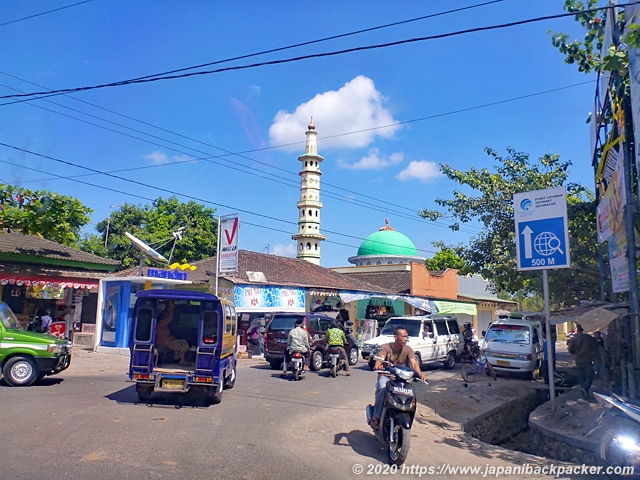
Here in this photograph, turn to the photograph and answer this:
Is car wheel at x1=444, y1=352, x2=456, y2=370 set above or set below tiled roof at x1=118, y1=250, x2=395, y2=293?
below

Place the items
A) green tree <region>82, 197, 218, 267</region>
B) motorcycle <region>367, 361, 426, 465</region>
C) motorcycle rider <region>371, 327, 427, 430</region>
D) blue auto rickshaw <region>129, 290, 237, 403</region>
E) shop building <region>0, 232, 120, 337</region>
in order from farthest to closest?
green tree <region>82, 197, 218, 267</region>, shop building <region>0, 232, 120, 337</region>, blue auto rickshaw <region>129, 290, 237, 403</region>, motorcycle rider <region>371, 327, 427, 430</region>, motorcycle <region>367, 361, 426, 465</region>

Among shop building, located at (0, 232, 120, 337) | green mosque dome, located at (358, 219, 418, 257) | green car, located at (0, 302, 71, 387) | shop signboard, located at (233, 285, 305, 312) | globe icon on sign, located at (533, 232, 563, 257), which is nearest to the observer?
Answer: globe icon on sign, located at (533, 232, 563, 257)

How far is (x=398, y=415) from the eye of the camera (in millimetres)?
6496

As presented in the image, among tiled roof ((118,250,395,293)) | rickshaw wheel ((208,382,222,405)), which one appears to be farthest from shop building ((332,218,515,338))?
rickshaw wheel ((208,382,222,405))

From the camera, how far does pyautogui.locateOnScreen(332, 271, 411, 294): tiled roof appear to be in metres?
35.6

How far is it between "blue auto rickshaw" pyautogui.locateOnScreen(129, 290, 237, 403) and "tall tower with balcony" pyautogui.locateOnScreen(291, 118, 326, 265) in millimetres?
39061

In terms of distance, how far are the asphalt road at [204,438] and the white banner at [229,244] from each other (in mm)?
8155

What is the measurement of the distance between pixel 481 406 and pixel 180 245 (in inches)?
1228

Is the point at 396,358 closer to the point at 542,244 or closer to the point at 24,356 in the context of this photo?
the point at 542,244

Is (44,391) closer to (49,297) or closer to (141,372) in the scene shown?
(141,372)

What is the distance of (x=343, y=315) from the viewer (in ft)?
82.7

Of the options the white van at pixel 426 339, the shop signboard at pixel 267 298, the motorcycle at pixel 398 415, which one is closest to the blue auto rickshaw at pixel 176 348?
the motorcycle at pixel 398 415

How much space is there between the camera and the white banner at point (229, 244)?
1942 centimetres

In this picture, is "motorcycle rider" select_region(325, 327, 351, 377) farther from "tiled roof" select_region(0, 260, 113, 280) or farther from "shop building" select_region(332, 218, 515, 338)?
"shop building" select_region(332, 218, 515, 338)
